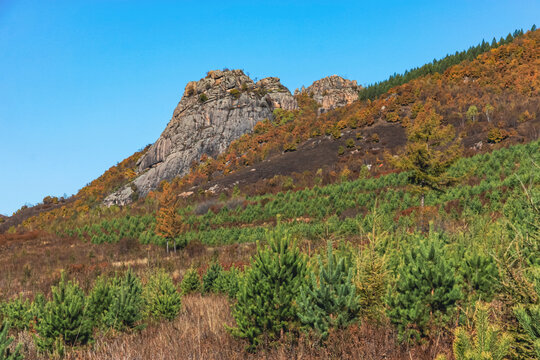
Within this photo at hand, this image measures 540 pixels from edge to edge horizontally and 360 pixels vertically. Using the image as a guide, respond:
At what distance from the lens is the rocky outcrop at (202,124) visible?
70812 mm

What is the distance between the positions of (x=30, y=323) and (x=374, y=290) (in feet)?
25.2

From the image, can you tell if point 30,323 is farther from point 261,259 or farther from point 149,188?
point 149,188

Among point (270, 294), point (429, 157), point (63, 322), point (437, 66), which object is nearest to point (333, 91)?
point (437, 66)

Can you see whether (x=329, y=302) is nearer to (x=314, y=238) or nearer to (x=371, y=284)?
(x=371, y=284)

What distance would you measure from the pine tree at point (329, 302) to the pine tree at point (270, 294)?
30 cm

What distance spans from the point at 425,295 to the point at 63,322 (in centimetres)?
558

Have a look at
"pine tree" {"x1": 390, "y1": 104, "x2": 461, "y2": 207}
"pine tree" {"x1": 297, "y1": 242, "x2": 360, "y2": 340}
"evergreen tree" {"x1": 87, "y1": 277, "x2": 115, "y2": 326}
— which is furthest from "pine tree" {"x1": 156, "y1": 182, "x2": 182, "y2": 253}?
"pine tree" {"x1": 297, "y1": 242, "x2": 360, "y2": 340}

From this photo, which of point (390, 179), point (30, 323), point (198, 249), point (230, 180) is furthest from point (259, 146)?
point (30, 323)

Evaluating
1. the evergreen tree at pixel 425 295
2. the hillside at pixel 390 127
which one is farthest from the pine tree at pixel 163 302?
the hillside at pixel 390 127

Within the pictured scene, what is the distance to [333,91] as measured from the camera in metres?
98.9

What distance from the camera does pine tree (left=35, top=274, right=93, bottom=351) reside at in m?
5.11

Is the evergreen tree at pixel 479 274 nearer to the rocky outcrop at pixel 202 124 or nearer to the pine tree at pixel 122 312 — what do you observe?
the pine tree at pixel 122 312

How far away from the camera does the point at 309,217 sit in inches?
1142

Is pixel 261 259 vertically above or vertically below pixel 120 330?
above
